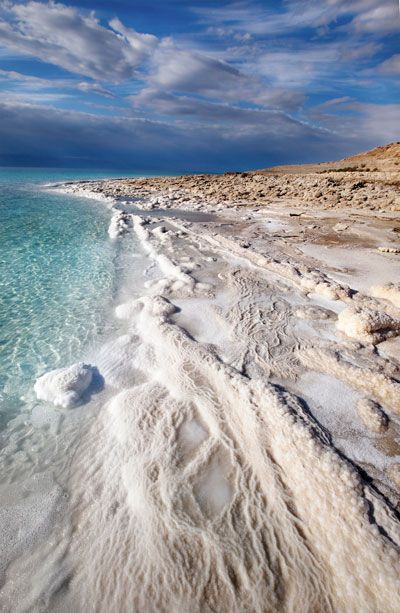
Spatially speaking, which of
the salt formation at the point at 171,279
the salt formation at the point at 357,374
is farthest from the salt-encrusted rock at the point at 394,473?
the salt formation at the point at 171,279

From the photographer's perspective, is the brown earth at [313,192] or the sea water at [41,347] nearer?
the sea water at [41,347]

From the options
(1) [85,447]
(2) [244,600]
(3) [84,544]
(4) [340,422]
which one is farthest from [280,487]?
(1) [85,447]

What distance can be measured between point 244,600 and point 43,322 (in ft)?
16.2

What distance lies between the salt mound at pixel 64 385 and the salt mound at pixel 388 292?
517cm

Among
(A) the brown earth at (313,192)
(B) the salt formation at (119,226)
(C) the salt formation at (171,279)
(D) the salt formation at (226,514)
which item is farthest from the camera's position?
(A) the brown earth at (313,192)

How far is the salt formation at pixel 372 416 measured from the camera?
321cm

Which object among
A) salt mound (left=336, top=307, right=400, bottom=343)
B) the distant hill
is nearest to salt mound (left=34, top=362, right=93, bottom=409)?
salt mound (left=336, top=307, right=400, bottom=343)

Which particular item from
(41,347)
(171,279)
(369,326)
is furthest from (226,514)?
(171,279)

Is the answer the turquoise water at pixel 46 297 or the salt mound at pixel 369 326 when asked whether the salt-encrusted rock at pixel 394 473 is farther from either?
the turquoise water at pixel 46 297

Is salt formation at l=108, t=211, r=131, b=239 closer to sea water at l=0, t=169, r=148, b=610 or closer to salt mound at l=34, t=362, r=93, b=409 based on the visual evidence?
sea water at l=0, t=169, r=148, b=610

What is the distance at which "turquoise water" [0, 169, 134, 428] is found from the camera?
434 centimetres

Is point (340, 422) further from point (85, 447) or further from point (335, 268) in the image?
point (335, 268)

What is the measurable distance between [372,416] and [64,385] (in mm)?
3542

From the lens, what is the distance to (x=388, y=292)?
5.62 metres
